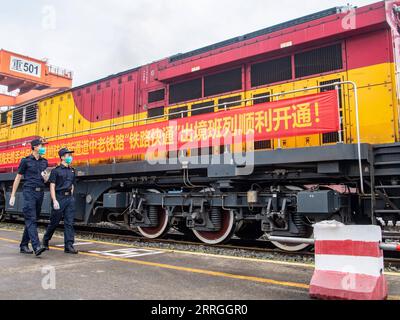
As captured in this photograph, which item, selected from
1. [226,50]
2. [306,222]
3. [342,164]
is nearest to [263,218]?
[306,222]

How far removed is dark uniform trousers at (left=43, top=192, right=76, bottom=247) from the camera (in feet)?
20.4

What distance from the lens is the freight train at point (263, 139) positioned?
564 cm

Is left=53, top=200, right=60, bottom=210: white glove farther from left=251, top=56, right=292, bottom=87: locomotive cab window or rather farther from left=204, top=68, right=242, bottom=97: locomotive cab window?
left=251, top=56, right=292, bottom=87: locomotive cab window

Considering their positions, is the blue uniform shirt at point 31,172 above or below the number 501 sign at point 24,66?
below

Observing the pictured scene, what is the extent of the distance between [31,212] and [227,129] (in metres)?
3.57

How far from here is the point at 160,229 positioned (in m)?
8.16

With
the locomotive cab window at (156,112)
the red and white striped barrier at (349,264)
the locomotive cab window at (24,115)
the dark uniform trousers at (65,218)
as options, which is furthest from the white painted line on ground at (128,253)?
the locomotive cab window at (24,115)

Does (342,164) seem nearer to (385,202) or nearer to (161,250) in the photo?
(385,202)

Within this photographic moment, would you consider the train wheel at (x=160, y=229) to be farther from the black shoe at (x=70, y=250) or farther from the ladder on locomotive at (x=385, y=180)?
the ladder on locomotive at (x=385, y=180)

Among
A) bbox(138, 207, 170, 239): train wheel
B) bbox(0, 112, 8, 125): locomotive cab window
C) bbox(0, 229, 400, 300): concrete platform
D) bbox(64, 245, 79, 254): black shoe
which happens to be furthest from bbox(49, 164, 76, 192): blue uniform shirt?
bbox(0, 112, 8, 125): locomotive cab window

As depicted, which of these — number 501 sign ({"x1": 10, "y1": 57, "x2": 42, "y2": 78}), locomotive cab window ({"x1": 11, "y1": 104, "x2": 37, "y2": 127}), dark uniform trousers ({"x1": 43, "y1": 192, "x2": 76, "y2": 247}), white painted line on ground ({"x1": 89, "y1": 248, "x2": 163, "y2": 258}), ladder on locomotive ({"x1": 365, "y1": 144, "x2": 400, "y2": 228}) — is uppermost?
number 501 sign ({"x1": 10, "y1": 57, "x2": 42, "y2": 78})

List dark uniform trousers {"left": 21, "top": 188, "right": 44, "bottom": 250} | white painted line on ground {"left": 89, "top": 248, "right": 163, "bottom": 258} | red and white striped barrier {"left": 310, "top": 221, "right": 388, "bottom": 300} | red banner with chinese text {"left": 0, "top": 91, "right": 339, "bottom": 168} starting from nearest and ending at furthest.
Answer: red and white striped barrier {"left": 310, "top": 221, "right": 388, "bottom": 300}, red banner with chinese text {"left": 0, "top": 91, "right": 339, "bottom": 168}, dark uniform trousers {"left": 21, "top": 188, "right": 44, "bottom": 250}, white painted line on ground {"left": 89, "top": 248, "right": 163, "bottom": 258}

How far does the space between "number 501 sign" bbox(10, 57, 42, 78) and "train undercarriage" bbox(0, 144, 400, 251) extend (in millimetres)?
30837

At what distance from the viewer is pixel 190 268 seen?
4926 millimetres
